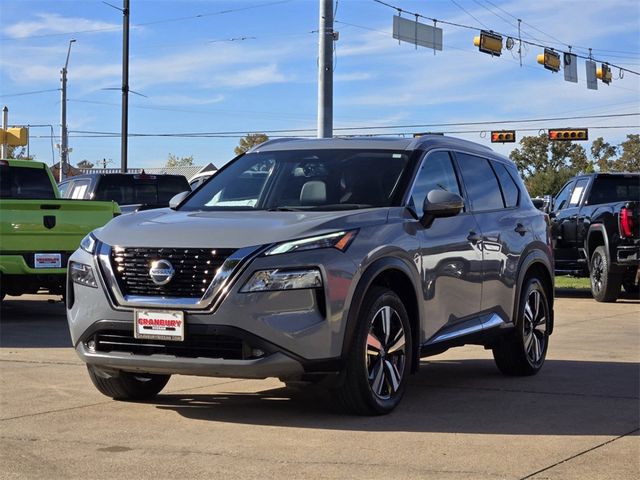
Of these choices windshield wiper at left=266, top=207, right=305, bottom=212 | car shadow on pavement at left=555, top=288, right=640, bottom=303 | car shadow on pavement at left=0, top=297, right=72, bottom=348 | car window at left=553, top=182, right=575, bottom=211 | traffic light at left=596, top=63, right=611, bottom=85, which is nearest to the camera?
windshield wiper at left=266, top=207, right=305, bottom=212

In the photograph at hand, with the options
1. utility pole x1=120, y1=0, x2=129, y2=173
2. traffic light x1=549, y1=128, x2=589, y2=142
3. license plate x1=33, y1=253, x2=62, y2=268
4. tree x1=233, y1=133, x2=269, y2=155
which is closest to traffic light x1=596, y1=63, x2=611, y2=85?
traffic light x1=549, y1=128, x2=589, y2=142

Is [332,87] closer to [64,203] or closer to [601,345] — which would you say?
[64,203]

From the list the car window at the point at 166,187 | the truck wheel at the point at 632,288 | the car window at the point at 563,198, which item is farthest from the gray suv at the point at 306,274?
the car window at the point at 166,187

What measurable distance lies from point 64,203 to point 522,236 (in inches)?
254

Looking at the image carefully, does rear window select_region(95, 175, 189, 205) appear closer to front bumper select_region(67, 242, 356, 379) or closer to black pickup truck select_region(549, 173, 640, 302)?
black pickup truck select_region(549, 173, 640, 302)

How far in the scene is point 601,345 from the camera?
35.4ft

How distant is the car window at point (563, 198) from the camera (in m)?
18.9

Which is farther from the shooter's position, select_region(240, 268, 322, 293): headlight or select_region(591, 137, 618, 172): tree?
select_region(591, 137, 618, 172): tree

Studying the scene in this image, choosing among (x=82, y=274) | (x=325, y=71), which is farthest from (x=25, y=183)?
(x=82, y=274)

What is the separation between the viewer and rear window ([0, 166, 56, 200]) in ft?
47.9

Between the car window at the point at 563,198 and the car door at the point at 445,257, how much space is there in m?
11.5

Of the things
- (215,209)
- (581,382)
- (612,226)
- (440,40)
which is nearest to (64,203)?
(215,209)

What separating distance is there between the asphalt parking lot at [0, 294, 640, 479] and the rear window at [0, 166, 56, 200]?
590cm

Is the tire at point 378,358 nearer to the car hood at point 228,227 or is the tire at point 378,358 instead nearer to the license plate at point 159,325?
the car hood at point 228,227
